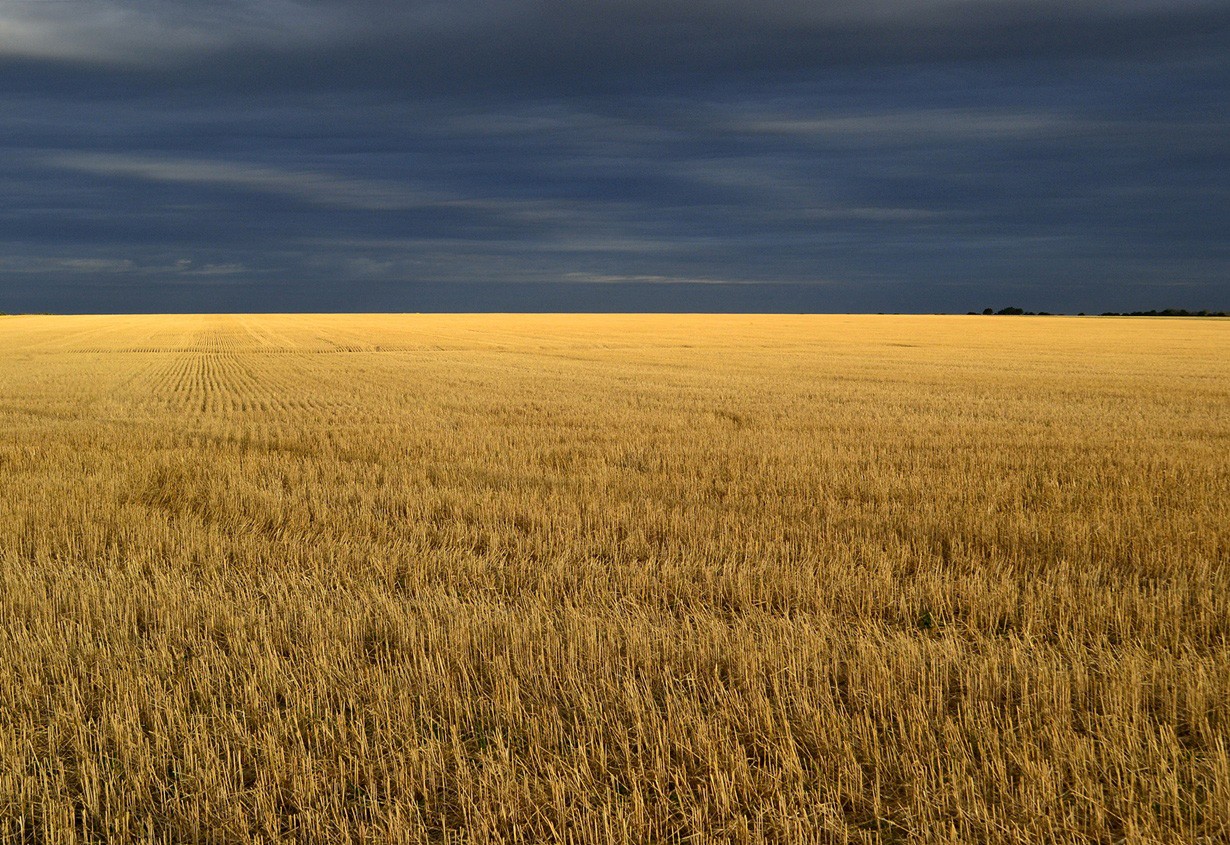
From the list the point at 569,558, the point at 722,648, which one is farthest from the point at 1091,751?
the point at 569,558

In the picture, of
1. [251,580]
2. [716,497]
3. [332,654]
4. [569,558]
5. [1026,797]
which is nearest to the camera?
[1026,797]

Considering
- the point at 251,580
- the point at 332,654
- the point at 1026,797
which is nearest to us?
the point at 1026,797

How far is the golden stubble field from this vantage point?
4023 mm

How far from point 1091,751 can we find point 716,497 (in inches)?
267

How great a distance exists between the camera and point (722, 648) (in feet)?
18.9

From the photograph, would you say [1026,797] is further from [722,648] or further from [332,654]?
[332,654]

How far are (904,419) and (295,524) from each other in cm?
1287

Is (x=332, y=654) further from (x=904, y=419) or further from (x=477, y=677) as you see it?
(x=904, y=419)

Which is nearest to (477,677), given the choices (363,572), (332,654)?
(332,654)

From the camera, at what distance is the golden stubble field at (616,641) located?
4023mm

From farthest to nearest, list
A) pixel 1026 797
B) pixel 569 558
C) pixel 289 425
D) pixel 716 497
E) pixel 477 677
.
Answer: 1. pixel 289 425
2. pixel 716 497
3. pixel 569 558
4. pixel 477 677
5. pixel 1026 797

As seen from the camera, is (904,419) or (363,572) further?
(904,419)

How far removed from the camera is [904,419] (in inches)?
734

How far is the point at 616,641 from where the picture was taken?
5859 mm
